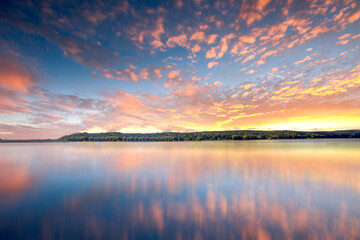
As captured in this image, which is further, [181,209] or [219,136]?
[219,136]

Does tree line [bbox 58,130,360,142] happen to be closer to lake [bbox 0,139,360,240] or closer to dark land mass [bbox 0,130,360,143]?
dark land mass [bbox 0,130,360,143]

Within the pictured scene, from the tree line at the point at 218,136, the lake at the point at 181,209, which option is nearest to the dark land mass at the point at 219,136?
the tree line at the point at 218,136

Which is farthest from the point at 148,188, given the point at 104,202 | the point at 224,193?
the point at 224,193

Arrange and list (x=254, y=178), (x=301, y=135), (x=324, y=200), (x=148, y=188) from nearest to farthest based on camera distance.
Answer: (x=324, y=200) < (x=148, y=188) < (x=254, y=178) < (x=301, y=135)

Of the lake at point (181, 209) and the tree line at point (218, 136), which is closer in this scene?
the lake at point (181, 209)

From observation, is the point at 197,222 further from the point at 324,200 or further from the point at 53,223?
the point at 324,200

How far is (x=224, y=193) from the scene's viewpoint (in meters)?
8.89

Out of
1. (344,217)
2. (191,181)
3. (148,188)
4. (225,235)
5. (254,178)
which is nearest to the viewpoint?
(225,235)

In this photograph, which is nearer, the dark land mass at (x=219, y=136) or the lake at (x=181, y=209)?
the lake at (x=181, y=209)

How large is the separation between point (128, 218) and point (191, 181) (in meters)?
6.10

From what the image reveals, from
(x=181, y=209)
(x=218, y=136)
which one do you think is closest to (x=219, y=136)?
(x=218, y=136)

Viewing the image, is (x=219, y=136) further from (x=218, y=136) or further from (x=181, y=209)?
(x=181, y=209)

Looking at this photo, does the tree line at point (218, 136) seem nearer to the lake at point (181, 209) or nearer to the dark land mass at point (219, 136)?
the dark land mass at point (219, 136)

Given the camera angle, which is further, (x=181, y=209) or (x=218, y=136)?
(x=218, y=136)
